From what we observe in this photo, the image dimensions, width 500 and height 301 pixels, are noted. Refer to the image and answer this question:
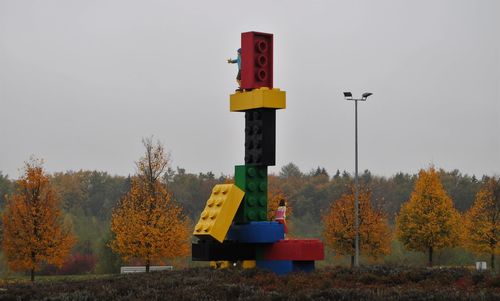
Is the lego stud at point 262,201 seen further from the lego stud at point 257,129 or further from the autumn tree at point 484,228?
the autumn tree at point 484,228

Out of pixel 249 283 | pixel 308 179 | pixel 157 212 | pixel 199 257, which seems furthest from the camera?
pixel 308 179

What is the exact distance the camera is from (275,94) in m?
29.1

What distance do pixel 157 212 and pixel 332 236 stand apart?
10.6 m

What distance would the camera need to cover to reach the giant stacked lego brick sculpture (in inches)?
1109

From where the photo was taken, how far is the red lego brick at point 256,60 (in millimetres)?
29516

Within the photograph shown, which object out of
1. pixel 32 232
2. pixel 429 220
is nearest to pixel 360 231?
pixel 429 220

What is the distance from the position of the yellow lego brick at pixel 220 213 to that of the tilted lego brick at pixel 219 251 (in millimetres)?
415

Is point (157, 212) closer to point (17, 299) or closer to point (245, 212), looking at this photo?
point (245, 212)

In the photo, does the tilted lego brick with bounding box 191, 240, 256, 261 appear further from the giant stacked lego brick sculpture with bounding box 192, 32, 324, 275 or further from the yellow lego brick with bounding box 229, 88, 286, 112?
the yellow lego brick with bounding box 229, 88, 286, 112

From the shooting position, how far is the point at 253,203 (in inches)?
1142

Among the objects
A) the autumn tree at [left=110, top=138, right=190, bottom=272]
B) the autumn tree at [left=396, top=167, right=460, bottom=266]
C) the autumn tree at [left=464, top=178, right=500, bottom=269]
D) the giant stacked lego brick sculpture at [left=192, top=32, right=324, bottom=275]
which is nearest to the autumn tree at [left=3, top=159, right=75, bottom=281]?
the autumn tree at [left=110, top=138, right=190, bottom=272]

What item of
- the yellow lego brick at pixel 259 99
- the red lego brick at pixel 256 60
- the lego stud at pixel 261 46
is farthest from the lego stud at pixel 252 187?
the lego stud at pixel 261 46

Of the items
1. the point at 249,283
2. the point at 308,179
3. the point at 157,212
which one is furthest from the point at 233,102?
the point at 308,179

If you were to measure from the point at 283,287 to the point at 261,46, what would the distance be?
10.8 m
